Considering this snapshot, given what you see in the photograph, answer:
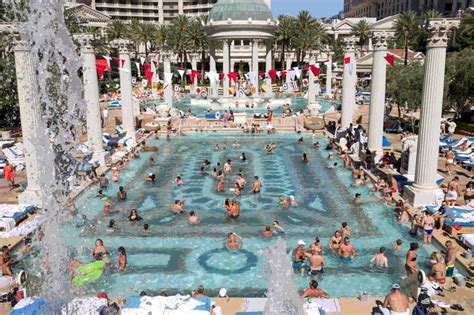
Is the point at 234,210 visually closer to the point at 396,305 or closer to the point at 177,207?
the point at 177,207

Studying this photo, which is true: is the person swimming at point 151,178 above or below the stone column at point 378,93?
below

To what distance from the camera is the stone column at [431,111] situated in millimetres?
15766

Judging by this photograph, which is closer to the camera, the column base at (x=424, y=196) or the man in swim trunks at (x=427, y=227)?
the man in swim trunks at (x=427, y=227)

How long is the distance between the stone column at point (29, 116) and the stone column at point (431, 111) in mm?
14559

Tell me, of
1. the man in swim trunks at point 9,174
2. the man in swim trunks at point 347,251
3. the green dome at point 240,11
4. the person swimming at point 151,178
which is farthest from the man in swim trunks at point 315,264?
the green dome at point 240,11

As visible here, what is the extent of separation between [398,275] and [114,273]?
8.38 m

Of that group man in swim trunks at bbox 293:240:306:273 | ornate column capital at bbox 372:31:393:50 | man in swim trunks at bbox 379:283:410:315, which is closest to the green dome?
ornate column capital at bbox 372:31:393:50

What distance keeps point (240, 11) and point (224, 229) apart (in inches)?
1786

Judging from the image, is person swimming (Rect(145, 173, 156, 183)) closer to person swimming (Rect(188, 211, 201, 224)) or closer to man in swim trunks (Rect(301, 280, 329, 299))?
person swimming (Rect(188, 211, 201, 224))

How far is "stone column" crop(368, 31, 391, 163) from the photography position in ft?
72.4

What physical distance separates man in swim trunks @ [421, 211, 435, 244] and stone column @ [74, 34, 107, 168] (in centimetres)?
1659

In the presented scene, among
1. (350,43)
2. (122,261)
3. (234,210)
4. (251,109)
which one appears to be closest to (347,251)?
(234,210)

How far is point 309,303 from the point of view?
9.73 metres

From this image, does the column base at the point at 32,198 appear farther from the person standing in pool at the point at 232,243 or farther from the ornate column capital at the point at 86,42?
the ornate column capital at the point at 86,42
